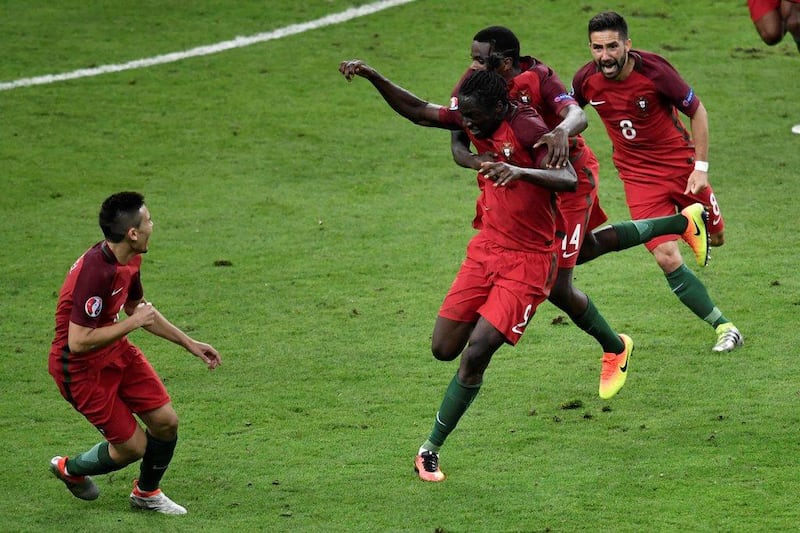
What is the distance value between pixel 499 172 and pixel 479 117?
2.33 ft

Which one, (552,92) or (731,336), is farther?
(731,336)

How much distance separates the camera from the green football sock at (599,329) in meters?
8.72

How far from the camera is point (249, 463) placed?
26.1 feet

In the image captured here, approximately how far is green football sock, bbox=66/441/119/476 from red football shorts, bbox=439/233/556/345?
2.14m

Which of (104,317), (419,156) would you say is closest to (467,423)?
(104,317)

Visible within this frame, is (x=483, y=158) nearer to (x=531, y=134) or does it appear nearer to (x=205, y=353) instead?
(x=531, y=134)

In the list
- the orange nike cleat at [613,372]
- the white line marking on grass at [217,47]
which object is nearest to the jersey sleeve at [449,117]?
the orange nike cleat at [613,372]

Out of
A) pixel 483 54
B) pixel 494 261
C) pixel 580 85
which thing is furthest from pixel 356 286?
pixel 494 261

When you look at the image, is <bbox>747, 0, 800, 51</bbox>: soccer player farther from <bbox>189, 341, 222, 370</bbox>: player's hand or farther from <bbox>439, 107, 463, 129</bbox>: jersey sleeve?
<bbox>189, 341, 222, 370</bbox>: player's hand

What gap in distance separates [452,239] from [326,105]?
4.54m

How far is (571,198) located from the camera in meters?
8.52

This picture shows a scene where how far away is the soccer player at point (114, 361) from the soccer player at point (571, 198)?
2.04 metres

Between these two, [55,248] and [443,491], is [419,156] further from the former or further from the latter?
[443,491]

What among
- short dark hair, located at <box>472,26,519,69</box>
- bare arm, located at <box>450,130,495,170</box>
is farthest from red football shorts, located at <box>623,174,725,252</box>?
bare arm, located at <box>450,130,495,170</box>
